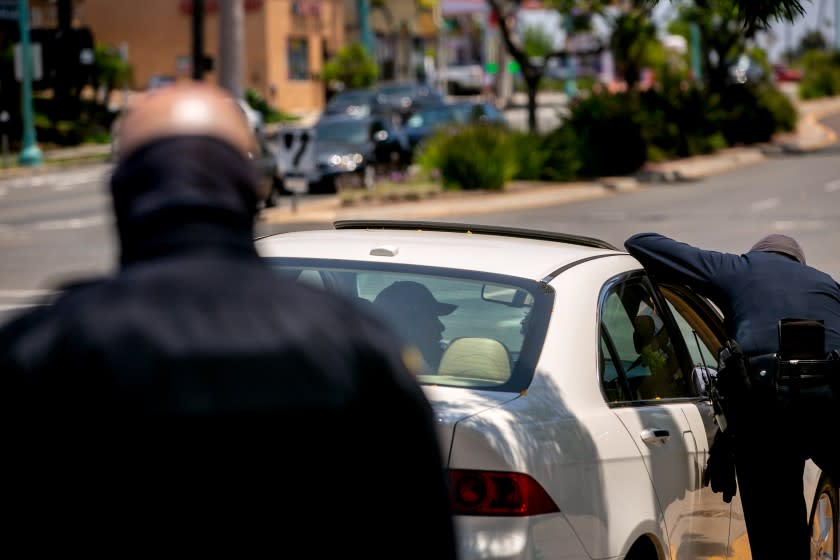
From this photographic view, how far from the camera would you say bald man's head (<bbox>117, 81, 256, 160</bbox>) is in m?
2.26

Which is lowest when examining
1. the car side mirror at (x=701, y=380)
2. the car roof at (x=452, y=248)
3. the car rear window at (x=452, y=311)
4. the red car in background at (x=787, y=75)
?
the car side mirror at (x=701, y=380)

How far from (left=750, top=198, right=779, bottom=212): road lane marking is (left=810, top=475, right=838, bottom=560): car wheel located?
59.4ft

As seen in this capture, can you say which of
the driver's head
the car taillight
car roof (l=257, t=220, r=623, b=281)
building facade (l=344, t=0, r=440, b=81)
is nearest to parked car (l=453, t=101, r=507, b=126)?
car roof (l=257, t=220, r=623, b=281)

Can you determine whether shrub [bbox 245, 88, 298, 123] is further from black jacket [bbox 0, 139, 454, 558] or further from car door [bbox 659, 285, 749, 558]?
black jacket [bbox 0, 139, 454, 558]

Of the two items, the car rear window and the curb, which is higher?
the car rear window

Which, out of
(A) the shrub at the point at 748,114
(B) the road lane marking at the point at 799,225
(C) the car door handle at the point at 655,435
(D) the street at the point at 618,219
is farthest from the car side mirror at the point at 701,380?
(A) the shrub at the point at 748,114

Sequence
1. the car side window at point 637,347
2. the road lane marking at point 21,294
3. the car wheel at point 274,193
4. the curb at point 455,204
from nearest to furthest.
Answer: the car side window at point 637,347
the road lane marking at point 21,294
the curb at point 455,204
the car wheel at point 274,193

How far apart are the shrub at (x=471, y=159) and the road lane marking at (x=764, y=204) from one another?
15.3 feet

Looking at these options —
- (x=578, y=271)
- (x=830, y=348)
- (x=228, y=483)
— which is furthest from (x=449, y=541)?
(x=830, y=348)

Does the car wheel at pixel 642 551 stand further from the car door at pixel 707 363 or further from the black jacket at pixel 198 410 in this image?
the black jacket at pixel 198 410

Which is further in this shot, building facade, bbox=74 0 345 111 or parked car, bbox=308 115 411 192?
building facade, bbox=74 0 345 111

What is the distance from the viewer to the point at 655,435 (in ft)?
15.7

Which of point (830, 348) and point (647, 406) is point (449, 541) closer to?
point (647, 406)

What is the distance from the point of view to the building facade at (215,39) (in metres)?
66.5
